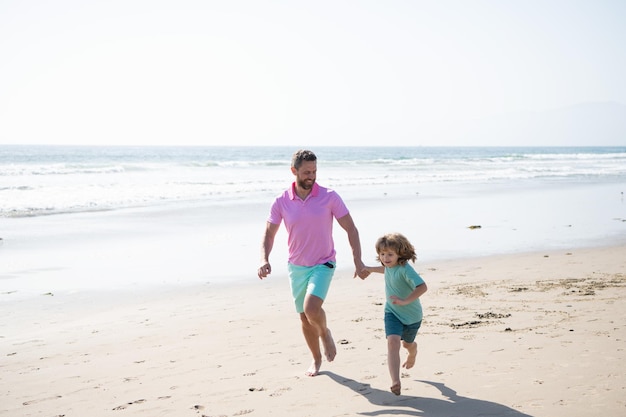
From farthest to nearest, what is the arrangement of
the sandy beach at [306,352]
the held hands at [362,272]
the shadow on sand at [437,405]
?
the held hands at [362,272], the sandy beach at [306,352], the shadow on sand at [437,405]

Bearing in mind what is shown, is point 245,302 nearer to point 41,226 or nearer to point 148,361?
point 148,361

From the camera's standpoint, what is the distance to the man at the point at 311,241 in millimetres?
4828

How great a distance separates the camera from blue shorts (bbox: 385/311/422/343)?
443cm

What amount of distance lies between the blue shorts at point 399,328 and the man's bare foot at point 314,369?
31.9 inches

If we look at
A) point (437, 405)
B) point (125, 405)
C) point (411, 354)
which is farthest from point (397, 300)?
point (125, 405)

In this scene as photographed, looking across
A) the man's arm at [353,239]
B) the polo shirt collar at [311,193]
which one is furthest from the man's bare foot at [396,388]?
the polo shirt collar at [311,193]

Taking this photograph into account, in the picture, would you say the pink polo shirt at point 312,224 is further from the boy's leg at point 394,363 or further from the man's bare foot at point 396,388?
the man's bare foot at point 396,388

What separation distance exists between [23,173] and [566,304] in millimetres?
37859

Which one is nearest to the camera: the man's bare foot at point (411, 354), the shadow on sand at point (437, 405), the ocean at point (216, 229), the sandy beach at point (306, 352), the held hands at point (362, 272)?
the shadow on sand at point (437, 405)

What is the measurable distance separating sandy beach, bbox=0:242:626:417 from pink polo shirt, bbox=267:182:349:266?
0.96 m

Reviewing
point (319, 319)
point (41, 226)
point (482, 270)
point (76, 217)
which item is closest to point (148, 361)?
point (319, 319)

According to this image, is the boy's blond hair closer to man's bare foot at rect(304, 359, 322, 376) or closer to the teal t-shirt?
the teal t-shirt

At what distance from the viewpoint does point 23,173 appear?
38438mm

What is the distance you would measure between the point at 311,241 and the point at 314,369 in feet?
3.36
